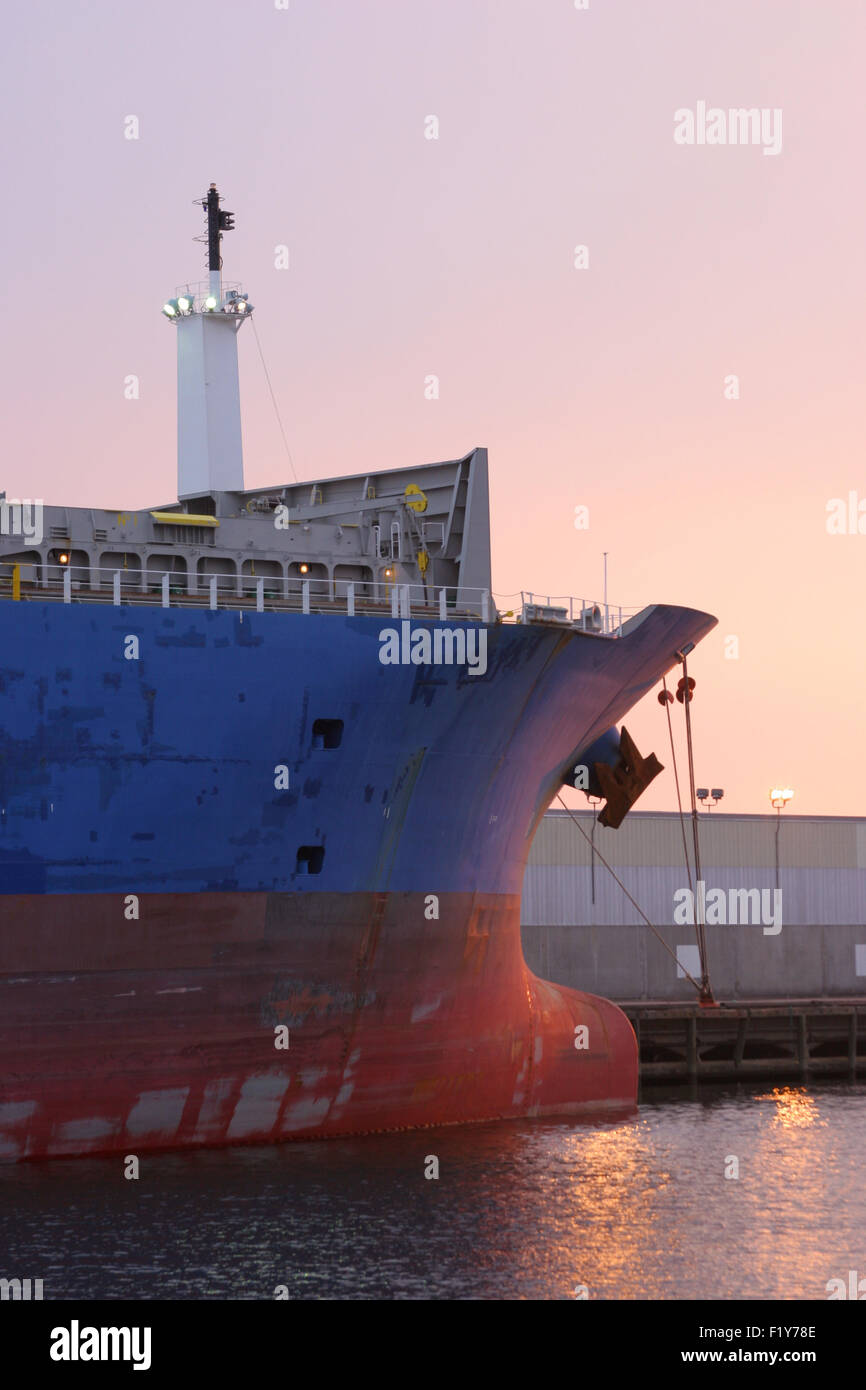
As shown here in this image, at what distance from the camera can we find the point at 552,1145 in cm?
2292

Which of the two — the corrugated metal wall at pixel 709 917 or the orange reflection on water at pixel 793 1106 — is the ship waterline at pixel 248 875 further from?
the corrugated metal wall at pixel 709 917

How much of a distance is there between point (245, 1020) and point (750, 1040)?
57.4 ft

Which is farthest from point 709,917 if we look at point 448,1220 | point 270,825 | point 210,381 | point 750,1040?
point 448,1220

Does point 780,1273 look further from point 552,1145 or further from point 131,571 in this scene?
point 131,571

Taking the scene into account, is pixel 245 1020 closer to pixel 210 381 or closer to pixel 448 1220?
pixel 448 1220

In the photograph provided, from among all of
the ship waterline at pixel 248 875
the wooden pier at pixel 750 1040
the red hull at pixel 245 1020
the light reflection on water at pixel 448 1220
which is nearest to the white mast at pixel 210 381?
the ship waterline at pixel 248 875

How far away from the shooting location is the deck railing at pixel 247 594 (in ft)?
72.3

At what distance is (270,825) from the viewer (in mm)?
21812

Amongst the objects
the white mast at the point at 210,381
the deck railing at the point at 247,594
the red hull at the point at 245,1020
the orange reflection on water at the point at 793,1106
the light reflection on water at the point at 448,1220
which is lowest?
the orange reflection on water at the point at 793,1106

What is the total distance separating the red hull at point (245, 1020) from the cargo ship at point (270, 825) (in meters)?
0.03

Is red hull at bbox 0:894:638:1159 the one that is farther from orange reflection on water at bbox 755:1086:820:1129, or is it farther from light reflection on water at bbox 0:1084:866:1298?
orange reflection on water at bbox 755:1086:820:1129

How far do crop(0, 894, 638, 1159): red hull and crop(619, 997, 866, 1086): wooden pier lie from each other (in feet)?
33.3
